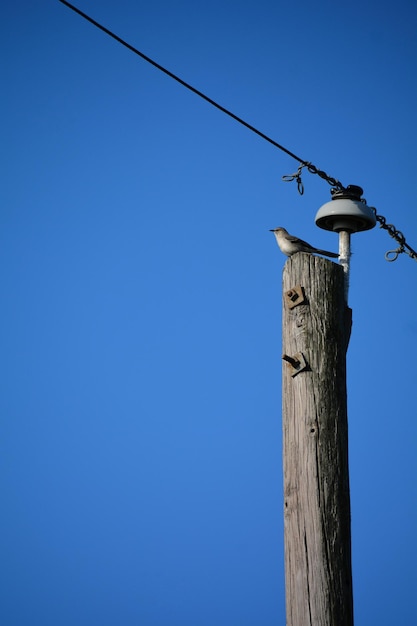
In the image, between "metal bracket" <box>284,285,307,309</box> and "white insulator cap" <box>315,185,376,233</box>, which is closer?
"metal bracket" <box>284,285,307,309</box>

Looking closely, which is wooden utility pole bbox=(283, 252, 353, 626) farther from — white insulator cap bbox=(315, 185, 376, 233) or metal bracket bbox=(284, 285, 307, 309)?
white insulator cap bbox=(315, 185, 376, 233)

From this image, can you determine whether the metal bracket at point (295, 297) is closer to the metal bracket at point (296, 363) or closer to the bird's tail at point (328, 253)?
the metal bracket at point (296, 363)

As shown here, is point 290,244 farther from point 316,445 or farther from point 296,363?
point 316,445

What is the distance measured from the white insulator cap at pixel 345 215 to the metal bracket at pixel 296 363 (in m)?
1.49

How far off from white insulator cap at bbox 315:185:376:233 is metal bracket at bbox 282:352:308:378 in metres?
1.49

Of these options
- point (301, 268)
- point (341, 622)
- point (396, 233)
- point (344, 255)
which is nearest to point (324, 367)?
point (301, 268)

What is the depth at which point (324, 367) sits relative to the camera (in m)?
4.64

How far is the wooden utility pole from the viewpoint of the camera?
14.1ft

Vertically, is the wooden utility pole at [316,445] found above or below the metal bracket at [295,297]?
below

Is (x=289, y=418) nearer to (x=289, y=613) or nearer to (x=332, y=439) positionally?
(x=332, y=439)

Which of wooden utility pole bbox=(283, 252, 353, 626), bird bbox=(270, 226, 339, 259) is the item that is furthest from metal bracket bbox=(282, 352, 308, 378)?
bird bbox=(270, 226, 339, 259)

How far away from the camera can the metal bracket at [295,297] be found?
479cm

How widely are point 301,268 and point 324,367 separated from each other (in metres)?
0.70

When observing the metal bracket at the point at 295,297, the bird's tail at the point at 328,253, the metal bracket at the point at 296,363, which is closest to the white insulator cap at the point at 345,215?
the bird's tail at the point at 328,253
